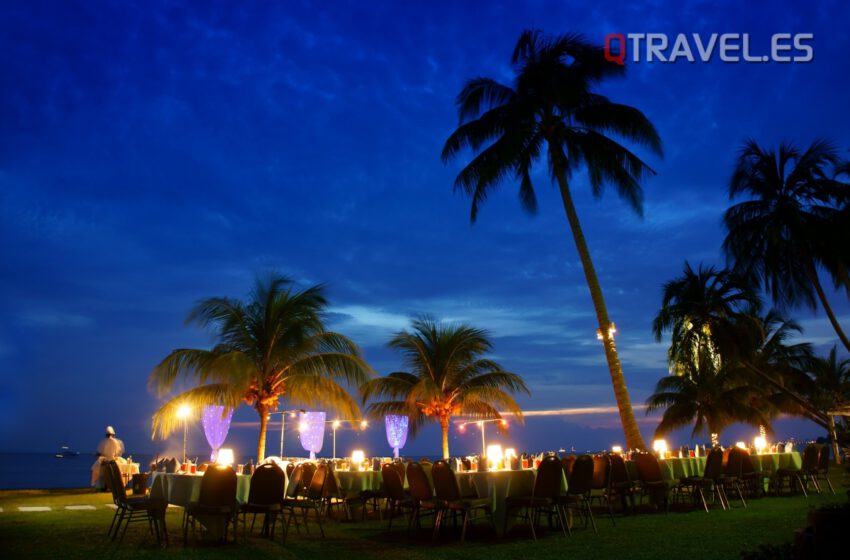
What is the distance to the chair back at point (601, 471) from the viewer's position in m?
8.91

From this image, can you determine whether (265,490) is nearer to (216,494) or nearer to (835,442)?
(216,494)

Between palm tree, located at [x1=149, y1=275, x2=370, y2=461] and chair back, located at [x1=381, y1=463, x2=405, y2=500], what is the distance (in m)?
5.21

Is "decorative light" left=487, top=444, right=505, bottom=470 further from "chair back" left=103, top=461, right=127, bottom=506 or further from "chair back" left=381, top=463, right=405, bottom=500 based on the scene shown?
"chair back" left=103, top=461, right=127, bottom=506

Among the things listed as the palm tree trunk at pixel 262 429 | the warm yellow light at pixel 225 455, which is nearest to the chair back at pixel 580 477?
the warm yellow light at pixel 225 455

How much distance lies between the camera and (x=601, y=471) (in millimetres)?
9055

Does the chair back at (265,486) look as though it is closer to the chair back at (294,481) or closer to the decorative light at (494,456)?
the chair back at (294,481)

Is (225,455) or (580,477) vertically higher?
(225,455)

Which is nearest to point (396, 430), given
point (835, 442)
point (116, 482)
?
point (116, 482)

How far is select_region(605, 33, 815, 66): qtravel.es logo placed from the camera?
351 inches

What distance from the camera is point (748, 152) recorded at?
18562mm

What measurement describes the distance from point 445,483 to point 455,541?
2.21 feet

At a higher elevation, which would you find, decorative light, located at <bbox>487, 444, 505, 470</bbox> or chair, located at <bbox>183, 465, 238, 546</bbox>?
decorative light, located at <bbox>487, 444, 505, 470</bbox>

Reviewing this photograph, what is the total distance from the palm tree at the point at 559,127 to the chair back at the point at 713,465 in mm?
3960

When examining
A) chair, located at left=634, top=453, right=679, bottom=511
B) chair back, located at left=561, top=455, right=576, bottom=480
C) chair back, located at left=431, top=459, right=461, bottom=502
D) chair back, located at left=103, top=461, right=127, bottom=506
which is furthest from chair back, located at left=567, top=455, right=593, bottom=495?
chair back, located at left=103, top=461, right=127, bottom=506
